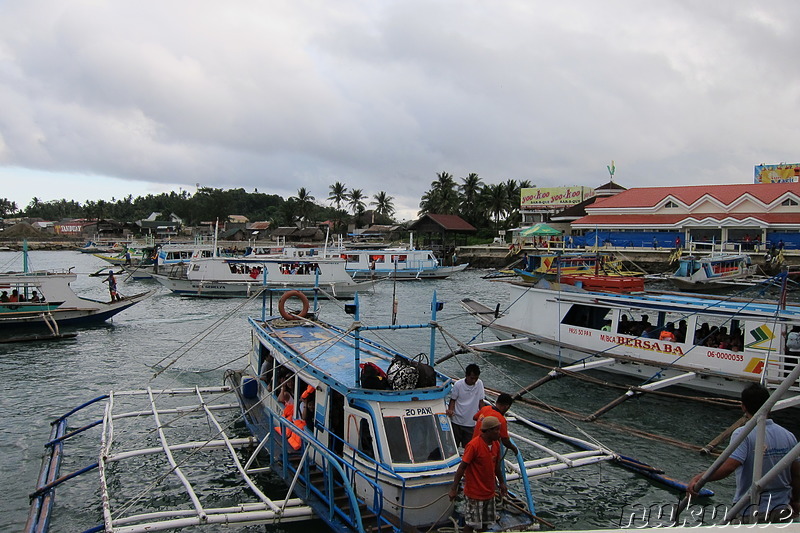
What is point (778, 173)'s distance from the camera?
7662 cm

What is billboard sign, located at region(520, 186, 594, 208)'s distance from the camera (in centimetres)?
8312

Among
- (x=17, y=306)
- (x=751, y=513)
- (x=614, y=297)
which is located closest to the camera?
(x=751, y=513)

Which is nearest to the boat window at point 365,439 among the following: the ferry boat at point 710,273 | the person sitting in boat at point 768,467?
the person sitting in boat at point 768,467

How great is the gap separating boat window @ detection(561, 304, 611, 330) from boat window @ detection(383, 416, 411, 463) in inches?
567

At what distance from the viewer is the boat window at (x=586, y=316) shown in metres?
21.7

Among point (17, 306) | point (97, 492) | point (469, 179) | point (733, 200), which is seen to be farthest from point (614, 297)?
point (469, 179)

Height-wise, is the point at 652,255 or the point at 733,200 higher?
the point at 733,200

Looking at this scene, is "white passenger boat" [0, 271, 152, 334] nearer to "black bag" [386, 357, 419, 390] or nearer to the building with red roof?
"black bag" [386, 357, 419, 390]

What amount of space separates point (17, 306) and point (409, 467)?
28116mm

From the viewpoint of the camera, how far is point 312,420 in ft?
36.6

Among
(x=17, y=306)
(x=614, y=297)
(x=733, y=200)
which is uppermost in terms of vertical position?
→ (x=733, y=200)

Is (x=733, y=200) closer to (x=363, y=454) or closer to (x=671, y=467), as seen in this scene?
(x=671, y=467)

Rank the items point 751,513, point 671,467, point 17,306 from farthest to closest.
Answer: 1. point 17,306
2. point 671,467
3. point 751,513

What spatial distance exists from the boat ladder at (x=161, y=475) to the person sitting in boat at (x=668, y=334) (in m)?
13.3
